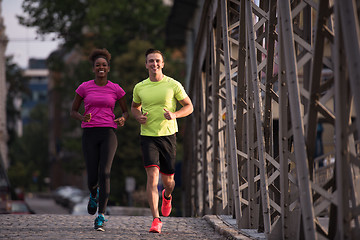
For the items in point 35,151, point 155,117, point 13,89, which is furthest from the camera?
point 35,151

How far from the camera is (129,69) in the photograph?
35562 millimetres

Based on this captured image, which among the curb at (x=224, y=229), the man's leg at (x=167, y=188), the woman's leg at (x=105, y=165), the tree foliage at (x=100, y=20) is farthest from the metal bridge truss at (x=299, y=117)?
the tree foliage at (x=100, y=20)

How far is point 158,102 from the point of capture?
8.14 meters

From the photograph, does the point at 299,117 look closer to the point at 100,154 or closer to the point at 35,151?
the point at 100,154

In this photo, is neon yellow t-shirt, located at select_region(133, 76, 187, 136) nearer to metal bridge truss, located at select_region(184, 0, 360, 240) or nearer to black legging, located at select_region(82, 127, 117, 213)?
black legging, located at select_region(82, 127, 117, 213)

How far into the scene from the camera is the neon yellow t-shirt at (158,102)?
8.14 metres

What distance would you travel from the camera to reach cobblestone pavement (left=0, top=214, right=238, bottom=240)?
7.92 meters

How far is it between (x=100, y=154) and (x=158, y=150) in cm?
64

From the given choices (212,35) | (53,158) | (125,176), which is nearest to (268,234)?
(212,35)

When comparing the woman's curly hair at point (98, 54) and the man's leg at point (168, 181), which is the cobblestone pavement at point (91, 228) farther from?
the woman's curly hair at point (98, 54)

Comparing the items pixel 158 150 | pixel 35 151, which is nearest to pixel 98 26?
pixel 158 150

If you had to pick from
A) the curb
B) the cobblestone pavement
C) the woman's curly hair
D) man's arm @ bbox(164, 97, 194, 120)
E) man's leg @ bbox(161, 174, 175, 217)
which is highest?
the woman's curly hair

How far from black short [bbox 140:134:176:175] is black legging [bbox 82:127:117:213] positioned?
0.40 metres

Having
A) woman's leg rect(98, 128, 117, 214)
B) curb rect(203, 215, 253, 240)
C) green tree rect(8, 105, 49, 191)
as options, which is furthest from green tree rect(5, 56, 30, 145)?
woman's leg rect(98, 128, 117, 214)
